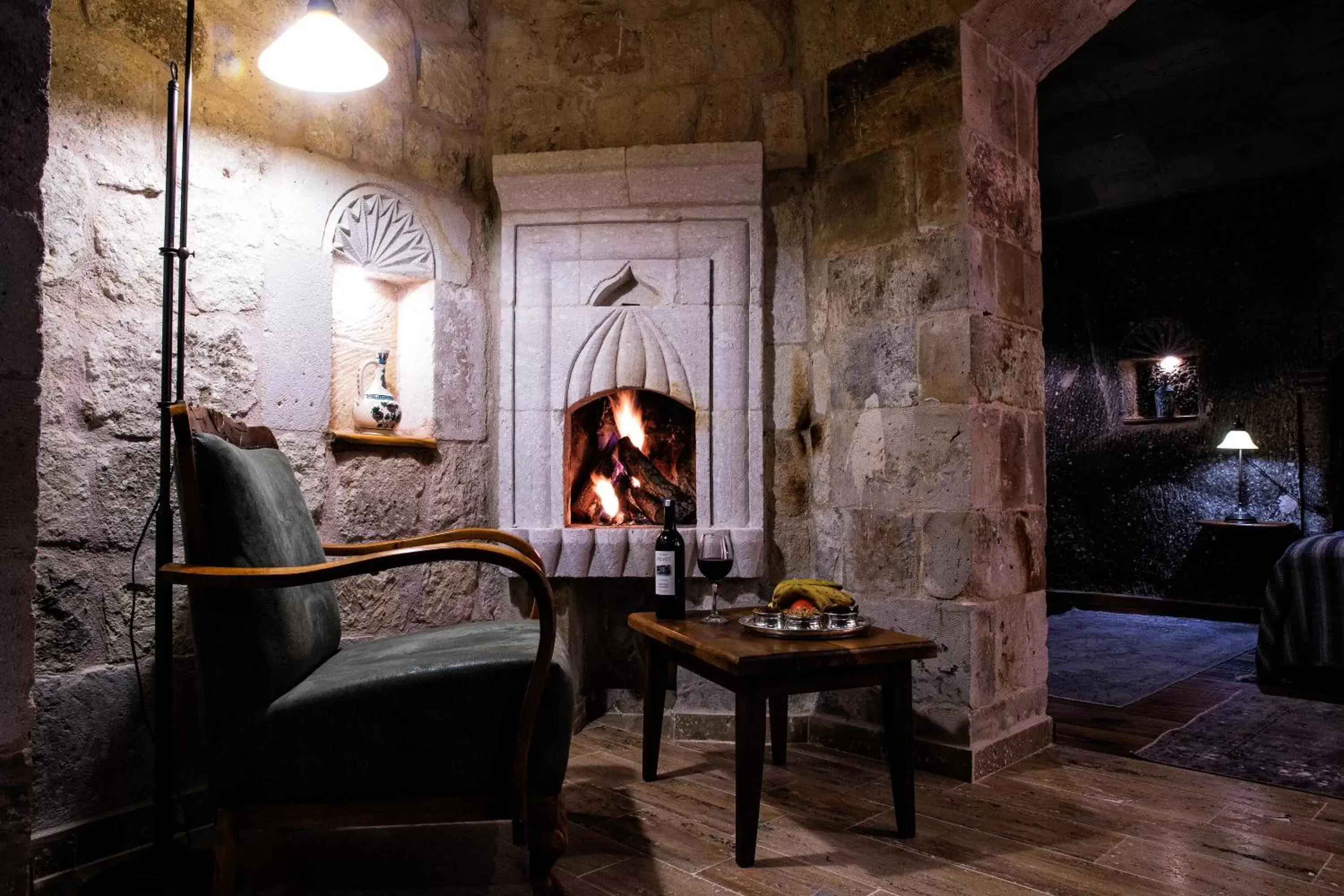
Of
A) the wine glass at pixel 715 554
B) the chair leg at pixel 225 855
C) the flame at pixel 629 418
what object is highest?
the flame at pixel 629 418

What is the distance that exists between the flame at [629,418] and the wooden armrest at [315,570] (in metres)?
1.67

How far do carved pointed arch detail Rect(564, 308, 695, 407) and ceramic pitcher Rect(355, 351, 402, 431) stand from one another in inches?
24.4

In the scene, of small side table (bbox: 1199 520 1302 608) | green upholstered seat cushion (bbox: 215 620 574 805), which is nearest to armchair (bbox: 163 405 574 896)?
green upholstered seat cushion (bbox: 215 620 574 805)

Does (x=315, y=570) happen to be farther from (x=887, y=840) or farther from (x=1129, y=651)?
(x=1129, y=651)

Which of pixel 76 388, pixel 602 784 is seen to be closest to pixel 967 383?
pixel 602 784

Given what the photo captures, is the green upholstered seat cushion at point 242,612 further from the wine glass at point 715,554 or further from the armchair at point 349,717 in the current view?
the wine glass at point 715,554

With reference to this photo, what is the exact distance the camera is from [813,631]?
2.14 m

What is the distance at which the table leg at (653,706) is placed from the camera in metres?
2.56

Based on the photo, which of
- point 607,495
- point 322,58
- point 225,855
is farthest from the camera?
point 607,495

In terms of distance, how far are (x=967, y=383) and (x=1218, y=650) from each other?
3.62 metres

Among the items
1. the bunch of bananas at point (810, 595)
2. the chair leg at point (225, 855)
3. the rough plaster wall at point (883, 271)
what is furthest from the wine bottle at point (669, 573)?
the chair leg at point (225, 855)

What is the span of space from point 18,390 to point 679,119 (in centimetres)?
254

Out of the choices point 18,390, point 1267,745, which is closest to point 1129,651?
point 1267,745

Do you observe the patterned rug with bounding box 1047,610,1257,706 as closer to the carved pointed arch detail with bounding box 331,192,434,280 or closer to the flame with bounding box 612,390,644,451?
the flame with bounding box 612,390,644,451
